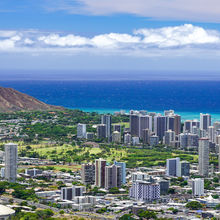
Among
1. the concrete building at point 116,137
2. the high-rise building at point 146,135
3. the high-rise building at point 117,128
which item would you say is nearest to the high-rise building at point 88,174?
the concrete building at point 116,137

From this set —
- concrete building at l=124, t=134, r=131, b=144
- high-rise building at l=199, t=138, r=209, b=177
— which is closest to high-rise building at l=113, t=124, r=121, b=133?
concrete building at l=124, t=134, r=131, b=144

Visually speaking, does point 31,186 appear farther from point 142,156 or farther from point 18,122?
point 18,122

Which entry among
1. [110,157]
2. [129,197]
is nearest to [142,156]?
[110,157]

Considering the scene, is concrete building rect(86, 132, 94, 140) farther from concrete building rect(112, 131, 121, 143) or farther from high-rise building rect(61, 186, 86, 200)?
high-rise building rect(61, 186, 86, 200)

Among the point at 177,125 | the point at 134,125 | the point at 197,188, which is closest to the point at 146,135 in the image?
the point at 134,125

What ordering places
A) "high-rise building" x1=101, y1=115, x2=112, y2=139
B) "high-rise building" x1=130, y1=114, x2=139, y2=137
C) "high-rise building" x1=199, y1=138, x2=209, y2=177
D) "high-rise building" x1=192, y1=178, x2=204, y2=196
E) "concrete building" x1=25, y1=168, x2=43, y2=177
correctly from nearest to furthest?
"high-rise building" x1=192, y1=178, x2=204, y2=196, "concrete building" x1=25, y1=168, x2=43, y2=177, "high-rise building" x1=199, y1=138, x2=209, y2=177, "high-rise building" x1=101, y1=115, x2=112, y2=139, "high-rise building" x1=130, y1=114, x2=139, y2=137

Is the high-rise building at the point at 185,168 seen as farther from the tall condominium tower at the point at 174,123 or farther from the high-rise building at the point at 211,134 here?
the tall condominium tower at the point at 174,123

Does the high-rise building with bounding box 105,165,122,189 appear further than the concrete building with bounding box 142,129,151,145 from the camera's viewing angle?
No

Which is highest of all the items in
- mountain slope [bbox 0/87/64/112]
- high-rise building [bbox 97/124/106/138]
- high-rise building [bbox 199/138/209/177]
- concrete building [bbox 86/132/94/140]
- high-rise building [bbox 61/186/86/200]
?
mountain slope [bbox 0/87/64/112]
